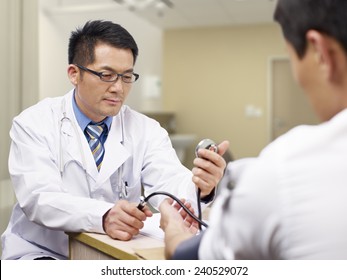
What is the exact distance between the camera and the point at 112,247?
990 millimetres

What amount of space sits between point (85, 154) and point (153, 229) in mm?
360

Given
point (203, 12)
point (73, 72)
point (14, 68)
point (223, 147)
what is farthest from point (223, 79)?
point (223, 147)

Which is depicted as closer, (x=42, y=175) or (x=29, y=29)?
(x=42, y=175)

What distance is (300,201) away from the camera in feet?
1.82

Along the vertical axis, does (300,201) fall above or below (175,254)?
above

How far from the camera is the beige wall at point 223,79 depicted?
6.19 meters

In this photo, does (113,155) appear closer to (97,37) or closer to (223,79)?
(97,37)

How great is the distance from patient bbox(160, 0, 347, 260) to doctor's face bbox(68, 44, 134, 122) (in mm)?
822

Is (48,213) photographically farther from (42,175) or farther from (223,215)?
(223,215)

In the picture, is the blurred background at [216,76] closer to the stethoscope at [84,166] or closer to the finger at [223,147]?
the stethoscope at [84,166]

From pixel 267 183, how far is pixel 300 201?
0.15ft

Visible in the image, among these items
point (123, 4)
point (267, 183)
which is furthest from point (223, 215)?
point (123, 4)

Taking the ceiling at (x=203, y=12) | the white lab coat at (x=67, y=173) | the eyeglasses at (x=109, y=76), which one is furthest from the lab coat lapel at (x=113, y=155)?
the ceiling at (x=203, y=12)

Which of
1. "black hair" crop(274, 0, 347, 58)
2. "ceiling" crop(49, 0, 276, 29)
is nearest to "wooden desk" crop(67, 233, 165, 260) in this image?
"black hair" crop(274, 0, 347, 58)
